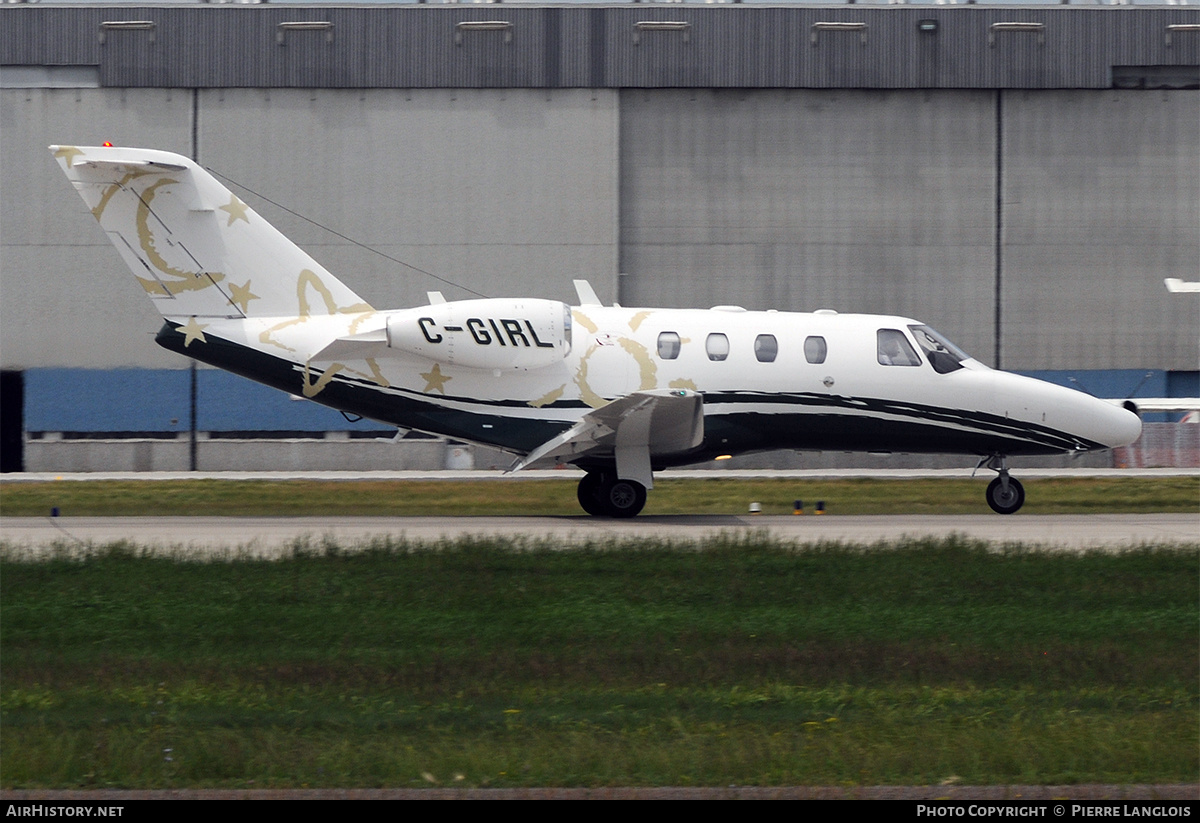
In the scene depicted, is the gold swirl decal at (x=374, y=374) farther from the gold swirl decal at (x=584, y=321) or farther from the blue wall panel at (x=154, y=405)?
the blue wall panel at (x=154, y=405)

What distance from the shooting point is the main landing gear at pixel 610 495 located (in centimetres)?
1991

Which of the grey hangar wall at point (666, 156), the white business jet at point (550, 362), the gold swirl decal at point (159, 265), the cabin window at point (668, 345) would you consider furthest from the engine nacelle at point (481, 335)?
the grey hangar wall at point (666, 156)

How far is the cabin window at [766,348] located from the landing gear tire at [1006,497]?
443 cm

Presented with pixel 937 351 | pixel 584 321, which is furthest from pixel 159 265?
pixel 937 351

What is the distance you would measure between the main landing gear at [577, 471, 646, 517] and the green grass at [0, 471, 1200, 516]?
4.14ft

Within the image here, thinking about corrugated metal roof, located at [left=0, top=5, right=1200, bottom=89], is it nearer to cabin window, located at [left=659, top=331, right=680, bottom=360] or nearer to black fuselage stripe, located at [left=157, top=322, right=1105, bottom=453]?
cabin window, located at [left=659, top=331, right=680, bottom=360]

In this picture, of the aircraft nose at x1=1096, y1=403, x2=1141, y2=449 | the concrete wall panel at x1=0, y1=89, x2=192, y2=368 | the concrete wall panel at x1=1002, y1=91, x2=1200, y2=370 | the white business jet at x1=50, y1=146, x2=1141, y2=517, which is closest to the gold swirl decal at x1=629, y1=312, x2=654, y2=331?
the white business jet at x1=50, y1=146, x2=1141, y2=517

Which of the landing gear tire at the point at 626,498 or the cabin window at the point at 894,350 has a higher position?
the cabin window at the point at 894,350

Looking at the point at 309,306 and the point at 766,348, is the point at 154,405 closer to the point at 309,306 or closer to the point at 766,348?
the point at 309,306

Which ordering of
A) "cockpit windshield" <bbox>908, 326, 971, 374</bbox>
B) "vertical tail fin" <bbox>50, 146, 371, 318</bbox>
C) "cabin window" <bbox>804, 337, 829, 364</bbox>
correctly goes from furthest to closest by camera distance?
"cockpit windshield" <bbox>908, 326, 971, 374</bbox> < "cabin window" <bbox>804, 337, 829, 364</bbox> < "vertical tail fin" <bbox>50, 146, 371, 318</bbox>

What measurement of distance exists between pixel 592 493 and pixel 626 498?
0.67m

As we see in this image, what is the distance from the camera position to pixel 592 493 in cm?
2036

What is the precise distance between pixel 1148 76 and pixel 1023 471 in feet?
40.3

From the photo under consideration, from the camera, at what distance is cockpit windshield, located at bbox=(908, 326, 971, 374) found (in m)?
20.6
